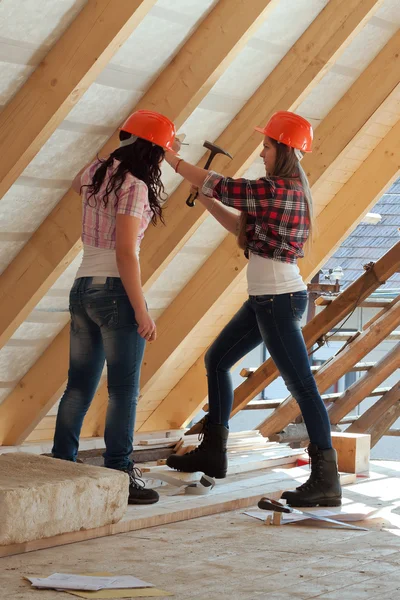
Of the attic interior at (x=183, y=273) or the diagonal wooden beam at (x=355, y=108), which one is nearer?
the attic interior at (x=183, y=273)

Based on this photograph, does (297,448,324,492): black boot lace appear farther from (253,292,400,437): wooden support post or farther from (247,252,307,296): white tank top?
(253,292,400,437): wooden support post

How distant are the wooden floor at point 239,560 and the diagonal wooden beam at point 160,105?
1.17 metres

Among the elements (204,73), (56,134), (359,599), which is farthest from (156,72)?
(359,599)

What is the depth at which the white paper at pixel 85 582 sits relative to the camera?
252cm

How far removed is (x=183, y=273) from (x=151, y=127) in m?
1.77

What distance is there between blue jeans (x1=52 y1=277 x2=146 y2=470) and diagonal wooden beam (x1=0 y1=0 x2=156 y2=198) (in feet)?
1.66

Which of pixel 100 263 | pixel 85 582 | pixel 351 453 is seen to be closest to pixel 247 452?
pixel 351 453

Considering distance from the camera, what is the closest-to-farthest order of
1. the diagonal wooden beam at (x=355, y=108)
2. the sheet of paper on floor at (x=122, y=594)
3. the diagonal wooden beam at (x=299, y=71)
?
the sheet of paper on floor at (x=122, y=594) → the diagonal wooden beam at (x=299, y=71) → the diagonal wooden beam at (x=355, y=108)

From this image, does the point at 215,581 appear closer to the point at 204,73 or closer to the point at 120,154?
the point at 120,154

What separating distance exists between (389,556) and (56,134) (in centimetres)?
192

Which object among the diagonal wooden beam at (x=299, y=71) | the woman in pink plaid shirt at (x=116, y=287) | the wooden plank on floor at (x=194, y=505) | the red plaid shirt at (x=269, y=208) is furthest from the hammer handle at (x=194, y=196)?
the wooden plank on floor at (x=194, y=505)

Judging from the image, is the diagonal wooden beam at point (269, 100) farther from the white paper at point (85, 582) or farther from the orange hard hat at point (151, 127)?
the white paper at point (85, 582)

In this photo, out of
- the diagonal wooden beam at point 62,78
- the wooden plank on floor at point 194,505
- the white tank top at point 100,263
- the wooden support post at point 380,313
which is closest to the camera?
the wooden plank on floor at point 194,505

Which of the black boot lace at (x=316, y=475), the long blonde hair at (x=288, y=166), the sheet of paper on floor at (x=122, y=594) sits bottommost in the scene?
the sheet of paper on floor at (x=122, y=594)
